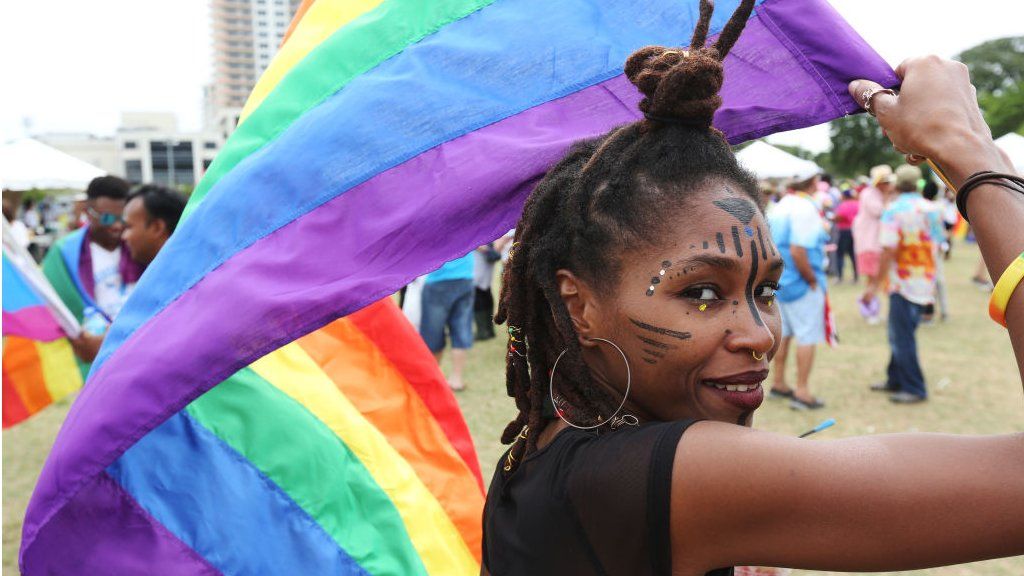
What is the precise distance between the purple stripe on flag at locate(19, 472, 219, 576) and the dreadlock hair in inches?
34.7

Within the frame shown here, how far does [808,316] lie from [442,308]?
3342 millimetres

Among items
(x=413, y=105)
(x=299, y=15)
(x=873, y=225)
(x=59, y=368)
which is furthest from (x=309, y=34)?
Answer: (x=873, y=225)

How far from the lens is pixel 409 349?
8.87 feet

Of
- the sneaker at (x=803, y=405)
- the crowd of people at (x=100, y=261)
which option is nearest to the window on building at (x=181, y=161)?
the crowd of people at (x=100, y=261)

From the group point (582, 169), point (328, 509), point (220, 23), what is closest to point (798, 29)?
point (582, 169)

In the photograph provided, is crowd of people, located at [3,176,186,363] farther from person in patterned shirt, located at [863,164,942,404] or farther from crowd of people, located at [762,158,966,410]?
person in patterned shirt, located at [863,164,942,404]

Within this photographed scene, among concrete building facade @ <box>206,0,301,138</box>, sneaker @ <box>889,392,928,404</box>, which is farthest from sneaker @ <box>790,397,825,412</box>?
concrete building facade @ <box>206,0,301,138</box>

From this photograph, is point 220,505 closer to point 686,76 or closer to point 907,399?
point 686,76

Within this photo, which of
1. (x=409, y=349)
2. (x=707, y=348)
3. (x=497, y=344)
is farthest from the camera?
(x=497, y=344)

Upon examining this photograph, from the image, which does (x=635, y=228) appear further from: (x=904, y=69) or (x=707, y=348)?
(x=904, y=69)

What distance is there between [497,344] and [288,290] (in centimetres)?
887

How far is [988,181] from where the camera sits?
1.22 meters

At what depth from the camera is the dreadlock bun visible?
4.32ft

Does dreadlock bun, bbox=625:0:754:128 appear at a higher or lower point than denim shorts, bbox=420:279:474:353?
higher
